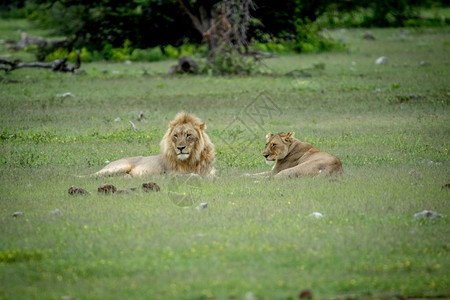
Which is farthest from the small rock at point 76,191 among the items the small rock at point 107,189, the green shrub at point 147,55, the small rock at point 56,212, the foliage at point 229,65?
the green shrub at point 147,55

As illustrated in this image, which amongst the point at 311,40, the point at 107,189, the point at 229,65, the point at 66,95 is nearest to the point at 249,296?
the point at 107,189

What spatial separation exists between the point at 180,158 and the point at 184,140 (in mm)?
235

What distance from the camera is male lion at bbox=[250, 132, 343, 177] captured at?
10.4 m

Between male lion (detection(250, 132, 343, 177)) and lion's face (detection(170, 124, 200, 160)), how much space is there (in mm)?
958

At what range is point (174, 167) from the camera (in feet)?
35.1

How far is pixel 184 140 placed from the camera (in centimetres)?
1053

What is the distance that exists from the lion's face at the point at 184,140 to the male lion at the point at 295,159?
0.96m

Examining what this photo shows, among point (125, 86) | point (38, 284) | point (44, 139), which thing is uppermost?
point (38, 284)

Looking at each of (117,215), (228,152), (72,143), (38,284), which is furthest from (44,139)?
(38,284)

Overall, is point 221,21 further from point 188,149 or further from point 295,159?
point 188,149

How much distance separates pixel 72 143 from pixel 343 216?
21.4ft

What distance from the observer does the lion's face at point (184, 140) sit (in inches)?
413

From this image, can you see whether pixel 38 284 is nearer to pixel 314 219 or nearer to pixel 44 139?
pixel 314 219

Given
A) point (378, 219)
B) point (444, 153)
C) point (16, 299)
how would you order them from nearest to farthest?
point (16, 299) < point (378, 219) < point (444, 153)
